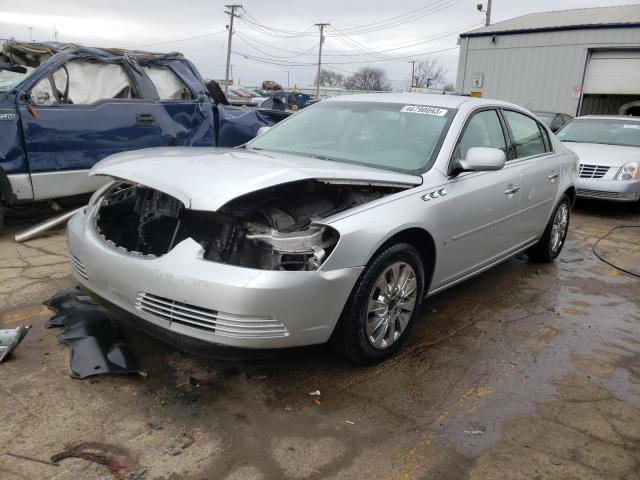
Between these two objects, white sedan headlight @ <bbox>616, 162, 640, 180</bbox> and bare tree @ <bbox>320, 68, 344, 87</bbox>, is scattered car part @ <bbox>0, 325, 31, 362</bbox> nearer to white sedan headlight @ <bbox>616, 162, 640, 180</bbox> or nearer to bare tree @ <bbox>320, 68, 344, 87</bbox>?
white sedan headlight @ <bbox>616, 162, 640, 180</bbox>

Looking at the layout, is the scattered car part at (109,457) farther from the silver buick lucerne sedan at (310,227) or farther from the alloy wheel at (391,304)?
the alloy wheel at (391,304)

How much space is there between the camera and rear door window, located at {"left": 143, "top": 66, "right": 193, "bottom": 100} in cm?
698

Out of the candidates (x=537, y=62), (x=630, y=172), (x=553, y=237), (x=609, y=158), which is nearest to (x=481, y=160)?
(x=553, y=237)

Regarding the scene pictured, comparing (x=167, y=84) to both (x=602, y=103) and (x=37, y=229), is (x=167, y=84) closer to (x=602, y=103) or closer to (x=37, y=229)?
(x=37, y=229)

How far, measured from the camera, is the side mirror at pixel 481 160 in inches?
140

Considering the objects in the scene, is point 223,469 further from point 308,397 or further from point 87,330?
point 87,330

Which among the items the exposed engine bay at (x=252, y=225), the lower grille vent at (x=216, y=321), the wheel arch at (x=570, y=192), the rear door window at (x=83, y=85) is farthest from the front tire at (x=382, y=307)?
the rear door window at (x=83, y=85)

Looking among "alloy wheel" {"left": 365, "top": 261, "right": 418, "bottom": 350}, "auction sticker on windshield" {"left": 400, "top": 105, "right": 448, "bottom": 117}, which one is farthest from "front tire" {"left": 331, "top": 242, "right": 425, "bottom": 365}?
"auction sticker on windshield" {"left": 400, "top": 105, "right": 448, "bottom": 117}

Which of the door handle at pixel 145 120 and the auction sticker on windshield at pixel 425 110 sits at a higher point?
the auction sticker on windshield at pixel 425 110

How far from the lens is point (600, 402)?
123 inches

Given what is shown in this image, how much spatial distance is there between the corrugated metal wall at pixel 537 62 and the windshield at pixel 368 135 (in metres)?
18.3

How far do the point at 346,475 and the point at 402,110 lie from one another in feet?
8.80

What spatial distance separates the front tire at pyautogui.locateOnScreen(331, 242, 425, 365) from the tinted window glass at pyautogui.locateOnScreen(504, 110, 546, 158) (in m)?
1.89

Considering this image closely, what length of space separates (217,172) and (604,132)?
29.6 feet
